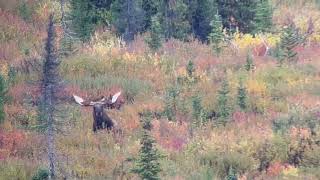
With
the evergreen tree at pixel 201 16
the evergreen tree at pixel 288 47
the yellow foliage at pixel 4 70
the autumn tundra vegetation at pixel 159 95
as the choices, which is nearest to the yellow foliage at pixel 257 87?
the autumn tundra vegetation at pixel 159 95

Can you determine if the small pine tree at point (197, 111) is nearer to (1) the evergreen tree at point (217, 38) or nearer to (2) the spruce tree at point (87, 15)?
(1) the evergreen tree at point (217, 38)

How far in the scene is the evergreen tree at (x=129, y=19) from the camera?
81.2ft

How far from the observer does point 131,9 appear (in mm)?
24844

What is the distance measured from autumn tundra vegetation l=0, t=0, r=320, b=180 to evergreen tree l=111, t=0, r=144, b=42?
4 centimetres

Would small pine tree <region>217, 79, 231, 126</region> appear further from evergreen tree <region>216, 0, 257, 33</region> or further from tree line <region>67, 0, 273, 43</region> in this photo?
evergreen tree <region>216, 0, 257, 33</region>

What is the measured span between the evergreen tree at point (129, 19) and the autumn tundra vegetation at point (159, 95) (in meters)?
0.04

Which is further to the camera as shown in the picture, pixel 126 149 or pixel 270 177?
pixel 126 149

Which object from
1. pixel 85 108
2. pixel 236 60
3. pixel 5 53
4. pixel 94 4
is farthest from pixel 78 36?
pixel 85 108

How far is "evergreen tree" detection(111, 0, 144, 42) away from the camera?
24.8 metres

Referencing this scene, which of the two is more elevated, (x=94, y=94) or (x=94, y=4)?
(x=94, y=4)

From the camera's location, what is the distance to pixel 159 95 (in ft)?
54.4

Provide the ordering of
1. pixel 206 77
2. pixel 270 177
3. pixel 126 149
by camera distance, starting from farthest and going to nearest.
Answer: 1. pixel 206 77
2. pixel 126 149
3. pixel 270 177

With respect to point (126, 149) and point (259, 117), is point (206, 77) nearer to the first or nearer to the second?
point (259, 117)

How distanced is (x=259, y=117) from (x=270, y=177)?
3.35 m
